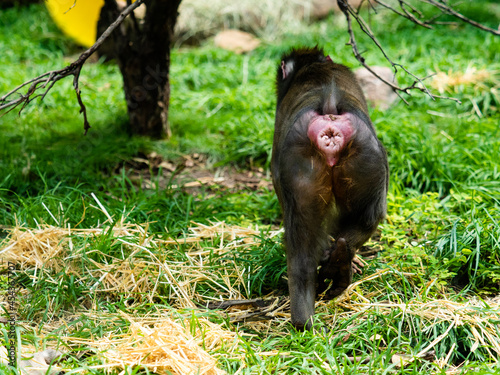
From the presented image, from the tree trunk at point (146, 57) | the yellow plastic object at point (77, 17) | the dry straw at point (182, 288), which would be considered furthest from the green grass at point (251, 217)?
the yellow plastic object at point (77, 17)

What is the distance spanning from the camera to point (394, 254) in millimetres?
3824

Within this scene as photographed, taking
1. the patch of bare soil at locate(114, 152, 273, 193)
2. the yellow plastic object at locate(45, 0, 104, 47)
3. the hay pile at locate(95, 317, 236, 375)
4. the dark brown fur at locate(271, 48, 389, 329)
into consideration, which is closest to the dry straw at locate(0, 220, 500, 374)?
the hay pile at locate(95, 317, 236, 375)

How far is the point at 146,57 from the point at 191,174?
1261 mm

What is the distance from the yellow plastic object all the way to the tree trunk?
2.07 m

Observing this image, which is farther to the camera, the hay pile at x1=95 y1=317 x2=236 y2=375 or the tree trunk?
the tree trunk

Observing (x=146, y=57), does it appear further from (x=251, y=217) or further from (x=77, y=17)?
(x=77, y=17)

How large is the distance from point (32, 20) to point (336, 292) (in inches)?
374

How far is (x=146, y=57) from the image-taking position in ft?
17.7

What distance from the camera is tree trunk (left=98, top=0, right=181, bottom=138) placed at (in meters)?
5.16

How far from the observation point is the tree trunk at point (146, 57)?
16.9ft

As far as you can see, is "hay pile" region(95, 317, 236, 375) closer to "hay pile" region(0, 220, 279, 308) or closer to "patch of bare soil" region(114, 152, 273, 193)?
"hay pile" region(0, 220, 279, 308)

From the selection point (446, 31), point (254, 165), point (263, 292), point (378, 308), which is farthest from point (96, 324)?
point (446, 31)

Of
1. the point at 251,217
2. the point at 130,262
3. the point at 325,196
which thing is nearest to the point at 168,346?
the point at 130,262

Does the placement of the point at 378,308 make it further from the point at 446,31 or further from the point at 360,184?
the point at 446,31
